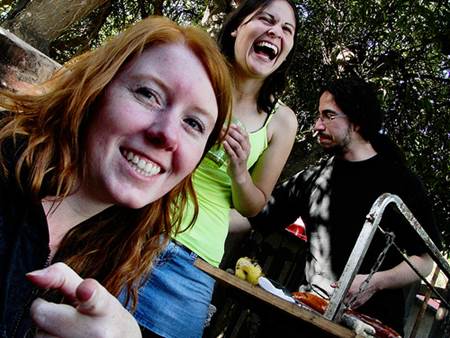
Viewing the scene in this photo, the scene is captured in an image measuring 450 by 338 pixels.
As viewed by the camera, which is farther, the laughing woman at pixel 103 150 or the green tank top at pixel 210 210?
the green tank top at pixel 210 210

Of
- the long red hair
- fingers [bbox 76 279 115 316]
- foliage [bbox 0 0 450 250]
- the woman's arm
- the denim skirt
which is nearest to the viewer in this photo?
fingers [bbox 76 279 115 316]

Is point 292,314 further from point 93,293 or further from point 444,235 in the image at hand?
point 444,235

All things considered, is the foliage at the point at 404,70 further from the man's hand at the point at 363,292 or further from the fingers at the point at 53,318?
the fingers at the point at 53,318

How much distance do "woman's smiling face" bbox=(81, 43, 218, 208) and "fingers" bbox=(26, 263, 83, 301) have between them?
46cm

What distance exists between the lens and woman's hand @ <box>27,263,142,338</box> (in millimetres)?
794

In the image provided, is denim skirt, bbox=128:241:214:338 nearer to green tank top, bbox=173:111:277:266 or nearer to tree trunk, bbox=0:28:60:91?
green tank top, bbox=173:111:277:266

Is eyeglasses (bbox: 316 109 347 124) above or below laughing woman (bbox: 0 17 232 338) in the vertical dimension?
above

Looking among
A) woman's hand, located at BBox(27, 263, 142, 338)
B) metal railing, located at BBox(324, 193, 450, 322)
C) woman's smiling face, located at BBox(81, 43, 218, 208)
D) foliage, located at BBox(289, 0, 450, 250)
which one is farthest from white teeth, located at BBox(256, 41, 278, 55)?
foliage, located at BBox(289, 0, 450, 250)

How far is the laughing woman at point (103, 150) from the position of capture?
113 cm

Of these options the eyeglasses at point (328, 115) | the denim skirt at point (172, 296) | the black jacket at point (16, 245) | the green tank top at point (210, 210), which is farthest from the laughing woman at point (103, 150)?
the eyeglasses at point (328, 115)

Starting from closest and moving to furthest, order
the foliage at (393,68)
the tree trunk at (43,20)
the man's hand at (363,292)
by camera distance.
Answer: the man's hand at (363,292), the tree trunk at (43,20), the foliage at (393,68)

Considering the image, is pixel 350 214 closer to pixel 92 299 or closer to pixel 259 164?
pixel 259 164

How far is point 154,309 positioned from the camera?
Answer: 2033 mm

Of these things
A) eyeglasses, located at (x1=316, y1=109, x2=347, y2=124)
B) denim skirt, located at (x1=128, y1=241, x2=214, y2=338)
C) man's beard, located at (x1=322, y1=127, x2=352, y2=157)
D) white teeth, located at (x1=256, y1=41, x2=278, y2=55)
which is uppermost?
eyeglasses, located at (x1=316, y1=109, x2=347, y2=124)
